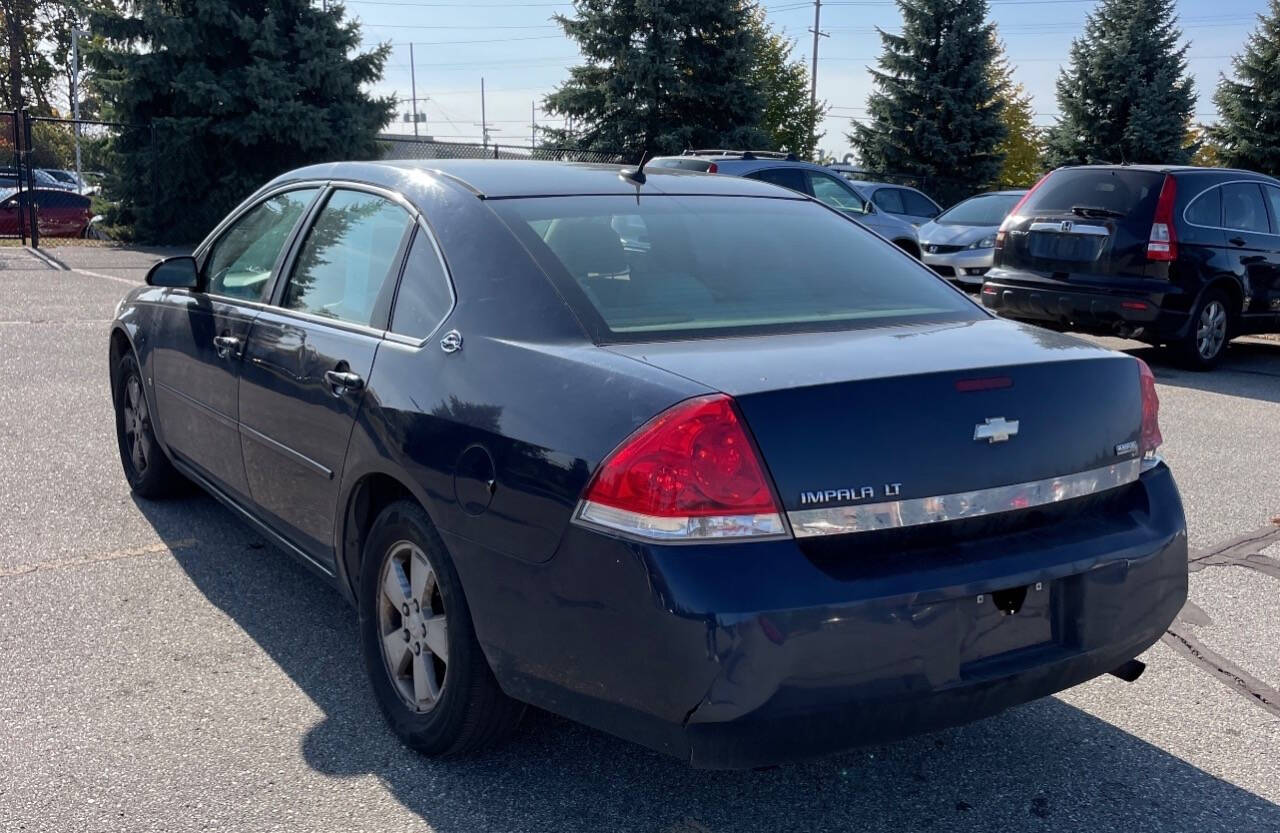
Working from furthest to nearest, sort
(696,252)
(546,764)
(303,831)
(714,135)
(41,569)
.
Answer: (714,135) < (41,569) < (696,252) < (546,764) < (303,831)

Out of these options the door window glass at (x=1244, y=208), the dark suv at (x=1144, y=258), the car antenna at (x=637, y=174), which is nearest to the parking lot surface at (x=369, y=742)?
the car antenna at (x=637, y=174)

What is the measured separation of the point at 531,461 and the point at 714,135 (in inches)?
1015

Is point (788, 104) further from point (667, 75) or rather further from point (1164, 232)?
point (1164, 232)

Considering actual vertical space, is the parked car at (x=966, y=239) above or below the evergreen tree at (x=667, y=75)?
below

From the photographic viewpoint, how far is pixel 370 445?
10.8 feet

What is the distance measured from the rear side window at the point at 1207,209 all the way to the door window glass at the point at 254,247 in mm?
8237

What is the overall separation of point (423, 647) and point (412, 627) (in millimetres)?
68

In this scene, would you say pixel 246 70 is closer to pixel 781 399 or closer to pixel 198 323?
pixel 198 323

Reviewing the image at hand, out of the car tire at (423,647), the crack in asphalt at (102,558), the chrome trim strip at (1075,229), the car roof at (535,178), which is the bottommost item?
the crack in asphalt at (102,558)

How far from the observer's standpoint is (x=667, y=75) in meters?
27.0

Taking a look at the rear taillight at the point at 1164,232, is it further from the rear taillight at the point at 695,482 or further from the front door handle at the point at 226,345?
the rear taillight at the point at 695,482

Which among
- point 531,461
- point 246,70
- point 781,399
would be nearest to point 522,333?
point 531,461

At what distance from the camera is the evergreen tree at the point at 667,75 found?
26906mm

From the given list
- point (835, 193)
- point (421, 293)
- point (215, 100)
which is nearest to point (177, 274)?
point (421, 293)
